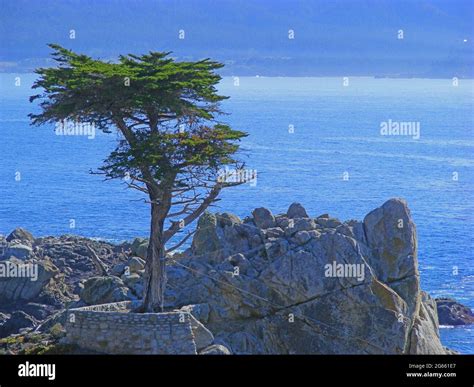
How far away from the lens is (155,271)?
Answer: 106 ft

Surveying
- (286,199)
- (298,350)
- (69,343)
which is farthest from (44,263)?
(286,199)

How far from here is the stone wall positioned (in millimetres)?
29688

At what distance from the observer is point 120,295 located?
37.7 m

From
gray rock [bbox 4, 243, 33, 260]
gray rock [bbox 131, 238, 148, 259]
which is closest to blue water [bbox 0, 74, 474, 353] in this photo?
gray rock [bbox 4, 243, 33, 260]

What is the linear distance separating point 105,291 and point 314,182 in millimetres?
76142

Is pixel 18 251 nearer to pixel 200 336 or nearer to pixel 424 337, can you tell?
pixel 424 337

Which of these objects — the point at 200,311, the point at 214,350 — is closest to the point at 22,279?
the point at 200,311

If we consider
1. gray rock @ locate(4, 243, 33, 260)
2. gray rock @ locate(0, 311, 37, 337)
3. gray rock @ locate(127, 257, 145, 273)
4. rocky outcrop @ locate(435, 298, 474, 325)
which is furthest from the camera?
rocky outcrop @ locate(435, 298, 474, 325)

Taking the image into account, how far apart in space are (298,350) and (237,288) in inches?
121

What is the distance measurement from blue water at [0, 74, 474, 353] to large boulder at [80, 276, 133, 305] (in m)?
25.8

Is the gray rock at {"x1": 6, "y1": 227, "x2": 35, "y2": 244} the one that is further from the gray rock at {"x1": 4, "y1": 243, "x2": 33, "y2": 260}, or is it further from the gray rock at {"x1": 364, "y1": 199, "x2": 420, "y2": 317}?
the gray rock at {"x1": 364, "y1": 199, "x2": 420, "y2": 317}

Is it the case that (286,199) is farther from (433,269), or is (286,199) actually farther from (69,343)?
(69,343)

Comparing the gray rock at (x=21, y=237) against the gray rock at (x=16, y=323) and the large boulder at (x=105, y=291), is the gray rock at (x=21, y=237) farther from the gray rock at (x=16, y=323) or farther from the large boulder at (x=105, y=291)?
the large boulder at (x=105, y=291)

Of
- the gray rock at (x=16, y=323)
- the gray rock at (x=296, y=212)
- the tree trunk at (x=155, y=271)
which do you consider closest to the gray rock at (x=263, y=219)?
the gray rock at (x=296, y=212)
